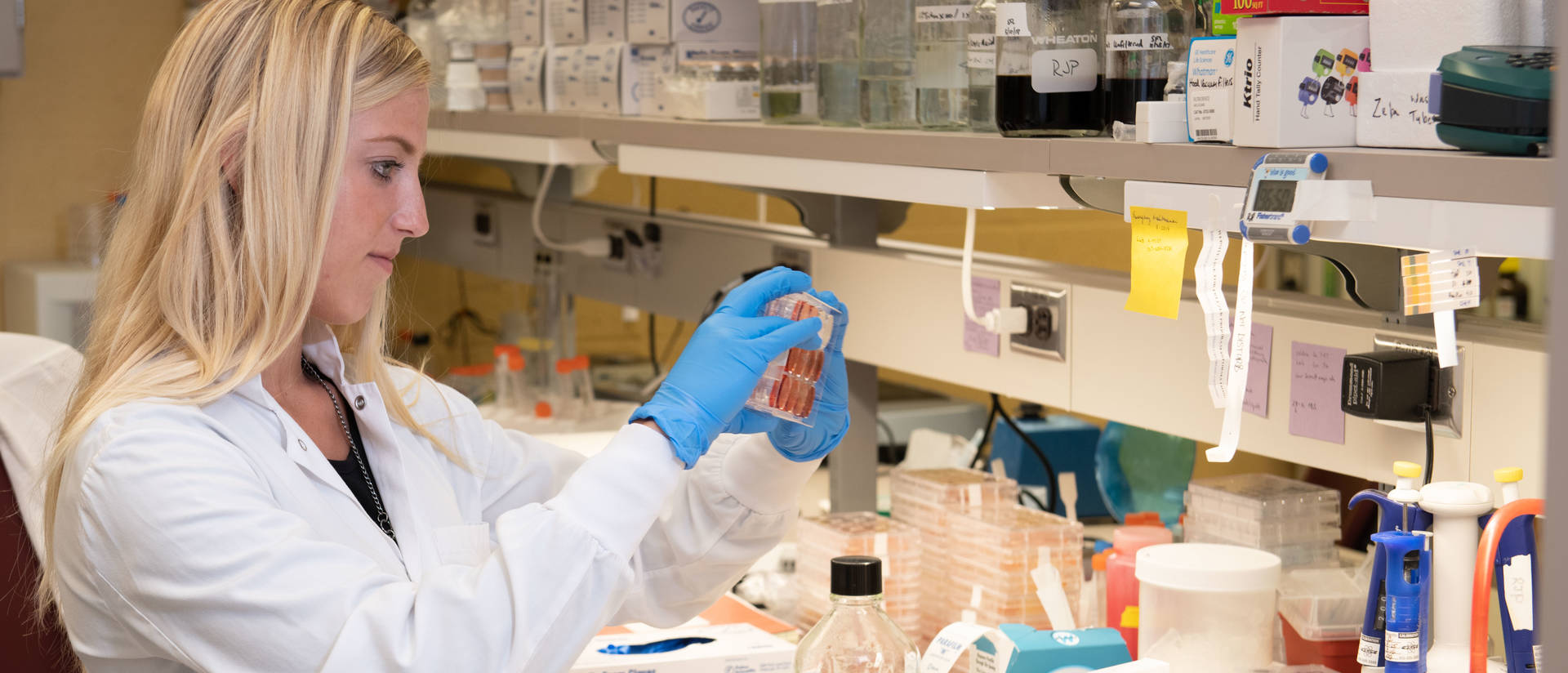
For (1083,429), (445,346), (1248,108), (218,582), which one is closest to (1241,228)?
(1248,108)

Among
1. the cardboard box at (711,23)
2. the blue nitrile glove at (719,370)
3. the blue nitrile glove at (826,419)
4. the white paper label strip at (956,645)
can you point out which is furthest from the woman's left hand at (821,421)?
the cardboard box at (711,23)

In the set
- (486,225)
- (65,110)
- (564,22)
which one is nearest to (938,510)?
(564,22)

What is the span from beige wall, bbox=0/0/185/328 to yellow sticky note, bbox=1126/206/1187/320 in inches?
131

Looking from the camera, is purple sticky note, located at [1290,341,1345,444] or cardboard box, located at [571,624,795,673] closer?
purple sticky note, located at [1290,341,1345,444]

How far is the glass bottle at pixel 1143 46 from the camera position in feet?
4.79

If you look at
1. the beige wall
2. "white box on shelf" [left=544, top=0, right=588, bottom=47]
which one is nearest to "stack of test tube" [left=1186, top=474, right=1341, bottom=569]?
"white box on shelf" [left=544, top=0, right=588, bottom=47]

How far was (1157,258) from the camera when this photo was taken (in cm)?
141

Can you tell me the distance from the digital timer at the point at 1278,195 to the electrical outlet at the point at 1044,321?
0.64 meters

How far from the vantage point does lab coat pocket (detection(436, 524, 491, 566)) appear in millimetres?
1552

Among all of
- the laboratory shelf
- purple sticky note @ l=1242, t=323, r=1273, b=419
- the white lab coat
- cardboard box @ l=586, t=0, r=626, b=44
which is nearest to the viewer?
the laboratory shelf

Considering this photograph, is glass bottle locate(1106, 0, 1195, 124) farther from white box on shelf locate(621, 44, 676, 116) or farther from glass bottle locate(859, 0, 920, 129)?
white box on shelf locate(621, 44, 676, 116)

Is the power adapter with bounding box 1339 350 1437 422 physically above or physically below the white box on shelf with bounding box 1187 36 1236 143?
below

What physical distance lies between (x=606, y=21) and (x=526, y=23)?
323mm

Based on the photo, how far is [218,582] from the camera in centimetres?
117
